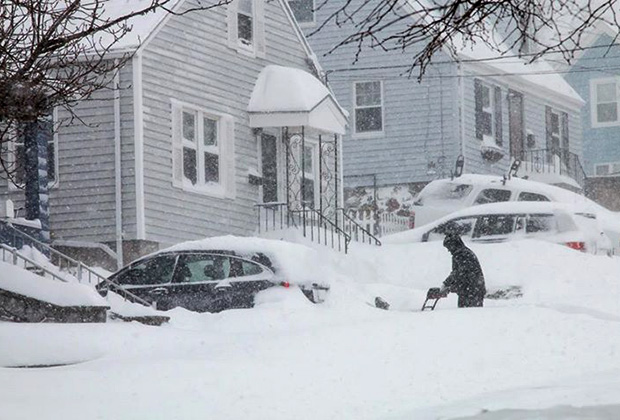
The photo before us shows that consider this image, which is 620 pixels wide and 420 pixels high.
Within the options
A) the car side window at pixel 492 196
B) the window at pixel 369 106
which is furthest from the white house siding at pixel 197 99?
the window at pixel 369 106

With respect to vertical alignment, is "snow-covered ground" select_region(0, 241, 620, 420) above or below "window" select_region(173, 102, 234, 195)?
below

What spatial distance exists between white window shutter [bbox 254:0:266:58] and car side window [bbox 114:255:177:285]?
10.2 metres

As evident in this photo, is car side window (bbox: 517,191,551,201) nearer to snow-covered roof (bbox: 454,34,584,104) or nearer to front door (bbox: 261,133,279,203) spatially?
front door (bbox: 261,133,279,203)

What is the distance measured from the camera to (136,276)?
20.2 meters

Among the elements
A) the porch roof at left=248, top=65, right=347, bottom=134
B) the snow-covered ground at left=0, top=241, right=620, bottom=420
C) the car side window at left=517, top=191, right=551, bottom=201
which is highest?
the porch roof at left=248, top=65, right=347, bottom=134

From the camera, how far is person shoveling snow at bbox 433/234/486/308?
60.6ft

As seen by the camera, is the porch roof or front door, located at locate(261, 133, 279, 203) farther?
front door, located at locate(261, 133, 279, 203)

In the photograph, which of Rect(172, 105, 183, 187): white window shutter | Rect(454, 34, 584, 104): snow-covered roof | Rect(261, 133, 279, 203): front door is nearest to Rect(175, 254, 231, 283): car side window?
Rect(172, 105, 183, 187): white window shutter

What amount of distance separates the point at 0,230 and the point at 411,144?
57.5ft

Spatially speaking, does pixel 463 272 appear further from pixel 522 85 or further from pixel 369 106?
pixel 522 85

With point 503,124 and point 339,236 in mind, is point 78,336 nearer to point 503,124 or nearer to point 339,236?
point 339,236

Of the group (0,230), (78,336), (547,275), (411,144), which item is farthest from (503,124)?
(78,336)

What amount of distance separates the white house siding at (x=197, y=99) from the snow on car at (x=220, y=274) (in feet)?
18.3

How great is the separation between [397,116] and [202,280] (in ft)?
61.0
